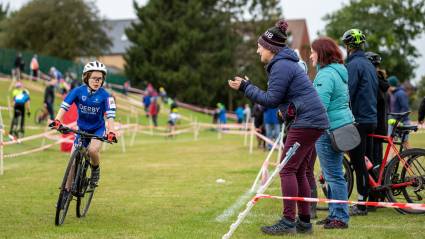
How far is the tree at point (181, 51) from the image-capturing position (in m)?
60.3

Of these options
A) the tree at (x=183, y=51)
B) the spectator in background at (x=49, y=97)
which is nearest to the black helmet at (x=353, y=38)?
the spectator in background at (x=49, y=97)

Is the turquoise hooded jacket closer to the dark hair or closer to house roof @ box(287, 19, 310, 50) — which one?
the dark hair

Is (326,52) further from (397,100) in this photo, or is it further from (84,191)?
(397,100)

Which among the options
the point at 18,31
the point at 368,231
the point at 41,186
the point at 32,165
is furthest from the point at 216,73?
the point at 368,231

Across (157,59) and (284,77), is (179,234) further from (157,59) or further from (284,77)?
(157,59)

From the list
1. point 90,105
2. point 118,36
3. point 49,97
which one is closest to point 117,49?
point 118,36

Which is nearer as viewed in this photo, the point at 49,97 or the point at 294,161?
the point at 294,161

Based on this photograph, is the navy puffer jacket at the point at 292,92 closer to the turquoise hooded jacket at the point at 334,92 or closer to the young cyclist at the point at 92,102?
the turquoise hooded jacket at the point at 334,92

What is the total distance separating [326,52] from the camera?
22.9 ft

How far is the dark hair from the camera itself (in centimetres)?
698

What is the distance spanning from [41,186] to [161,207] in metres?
3.22

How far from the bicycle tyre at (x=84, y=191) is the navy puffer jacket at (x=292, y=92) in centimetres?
234

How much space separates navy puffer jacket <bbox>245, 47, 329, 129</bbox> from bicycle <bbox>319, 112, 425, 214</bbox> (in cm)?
187

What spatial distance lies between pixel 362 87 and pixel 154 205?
311cm
